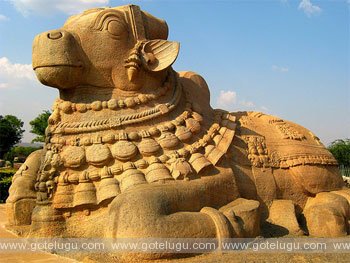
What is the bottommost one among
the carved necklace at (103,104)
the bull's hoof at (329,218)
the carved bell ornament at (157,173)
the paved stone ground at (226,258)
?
the paved stone ground at (226,258)

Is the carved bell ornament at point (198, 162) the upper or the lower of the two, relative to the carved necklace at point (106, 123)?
lower

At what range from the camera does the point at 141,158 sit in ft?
12.2

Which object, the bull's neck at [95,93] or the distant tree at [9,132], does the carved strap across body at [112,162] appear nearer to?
the bull's neck at [95,93]

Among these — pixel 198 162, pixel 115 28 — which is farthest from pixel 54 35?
pixel 198 162

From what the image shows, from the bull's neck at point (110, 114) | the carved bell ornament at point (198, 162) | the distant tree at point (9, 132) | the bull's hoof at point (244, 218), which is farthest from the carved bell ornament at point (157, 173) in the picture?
the distant tree at point (9, 132)

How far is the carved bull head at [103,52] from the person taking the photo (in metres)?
3.75

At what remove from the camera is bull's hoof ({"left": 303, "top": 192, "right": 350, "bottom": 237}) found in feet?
12.8

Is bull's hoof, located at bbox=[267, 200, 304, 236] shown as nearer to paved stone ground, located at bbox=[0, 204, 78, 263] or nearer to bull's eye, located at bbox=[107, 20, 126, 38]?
paved stone ground, located at bbox=[0, 204, 78, 263]

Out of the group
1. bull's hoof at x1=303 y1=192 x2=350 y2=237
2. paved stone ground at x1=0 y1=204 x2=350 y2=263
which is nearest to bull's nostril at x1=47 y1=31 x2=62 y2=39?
paved stone ground at x1=0 y1=204 x2=350 y2=263

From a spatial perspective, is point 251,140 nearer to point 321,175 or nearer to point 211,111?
point 211,111

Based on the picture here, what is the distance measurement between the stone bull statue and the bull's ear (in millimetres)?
11

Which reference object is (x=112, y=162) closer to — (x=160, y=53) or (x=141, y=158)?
(x=141, y=158)

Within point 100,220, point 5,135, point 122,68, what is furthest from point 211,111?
point 5,135

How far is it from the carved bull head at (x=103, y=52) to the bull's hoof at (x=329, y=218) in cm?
216
